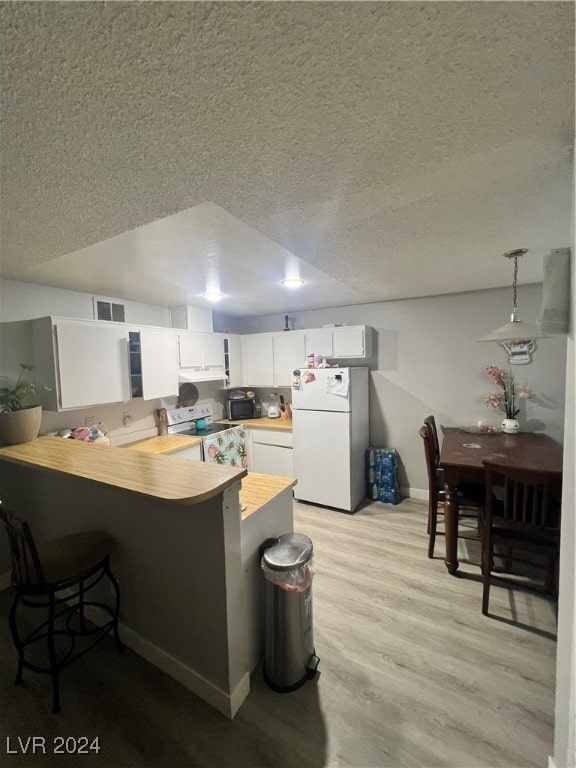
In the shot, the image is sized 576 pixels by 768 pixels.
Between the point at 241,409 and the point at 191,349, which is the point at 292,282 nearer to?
the point at 191,349

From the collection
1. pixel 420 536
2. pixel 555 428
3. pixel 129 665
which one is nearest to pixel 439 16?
pixel 129 665

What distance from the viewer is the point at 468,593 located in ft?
6.68

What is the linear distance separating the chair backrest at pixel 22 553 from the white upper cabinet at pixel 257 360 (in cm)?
297

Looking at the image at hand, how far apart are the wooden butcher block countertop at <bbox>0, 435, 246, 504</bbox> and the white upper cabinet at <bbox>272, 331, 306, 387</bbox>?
243 centimetres

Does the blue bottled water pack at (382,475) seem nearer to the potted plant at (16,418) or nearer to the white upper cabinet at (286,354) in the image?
the white upper cabinet at (286,354)

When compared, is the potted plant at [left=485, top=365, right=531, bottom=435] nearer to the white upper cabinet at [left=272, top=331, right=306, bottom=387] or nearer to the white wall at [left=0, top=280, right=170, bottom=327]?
the white upper cabinet at [left=272, top=331, right=306, bottom=387]

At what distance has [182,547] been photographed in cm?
140

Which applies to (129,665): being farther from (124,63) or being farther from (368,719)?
(124,63)

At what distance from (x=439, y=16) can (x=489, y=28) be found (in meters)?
0.11

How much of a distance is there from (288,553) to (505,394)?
8.84ft

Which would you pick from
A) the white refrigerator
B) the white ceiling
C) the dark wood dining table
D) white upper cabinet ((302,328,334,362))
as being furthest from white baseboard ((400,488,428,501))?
the white ceiling

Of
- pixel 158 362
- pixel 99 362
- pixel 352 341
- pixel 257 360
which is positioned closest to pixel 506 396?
pixel 352 341

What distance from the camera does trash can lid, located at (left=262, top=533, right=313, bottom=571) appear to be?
1.40m

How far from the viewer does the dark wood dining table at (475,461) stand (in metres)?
2.02
